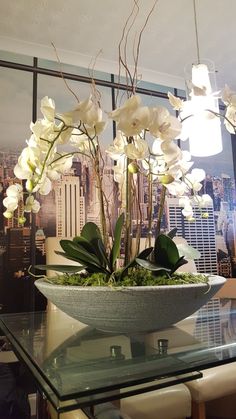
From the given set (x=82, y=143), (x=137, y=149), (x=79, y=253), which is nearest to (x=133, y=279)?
(x=79, y=253)

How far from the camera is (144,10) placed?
7.93 feet

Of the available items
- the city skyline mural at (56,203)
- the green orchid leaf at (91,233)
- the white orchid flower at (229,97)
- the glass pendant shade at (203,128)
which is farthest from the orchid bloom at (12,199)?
the city skyline mural at (56,203)

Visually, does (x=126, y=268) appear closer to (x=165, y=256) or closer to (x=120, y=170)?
(x=165, y=256)

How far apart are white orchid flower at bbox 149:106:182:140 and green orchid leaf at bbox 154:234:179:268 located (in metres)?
0.25

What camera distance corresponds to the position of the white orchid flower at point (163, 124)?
73 cm

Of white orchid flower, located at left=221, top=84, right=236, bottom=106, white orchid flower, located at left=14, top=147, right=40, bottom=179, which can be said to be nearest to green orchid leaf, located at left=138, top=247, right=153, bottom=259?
white orchid flower, located at left=14, top=147, right=40, bottom=179

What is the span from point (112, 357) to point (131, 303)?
4.3 inches

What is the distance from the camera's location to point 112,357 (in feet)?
2.10

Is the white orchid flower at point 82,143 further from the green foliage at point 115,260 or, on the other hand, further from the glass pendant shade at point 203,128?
the glass pendant shade at point 203,128

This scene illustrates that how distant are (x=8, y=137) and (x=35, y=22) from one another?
2.97ft

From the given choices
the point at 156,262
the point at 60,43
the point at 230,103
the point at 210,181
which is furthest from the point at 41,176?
the point at 210,181

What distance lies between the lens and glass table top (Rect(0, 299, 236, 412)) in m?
0.49

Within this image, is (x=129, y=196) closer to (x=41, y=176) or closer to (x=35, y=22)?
(x=41, y=176)

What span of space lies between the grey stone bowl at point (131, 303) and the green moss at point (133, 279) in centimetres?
6
